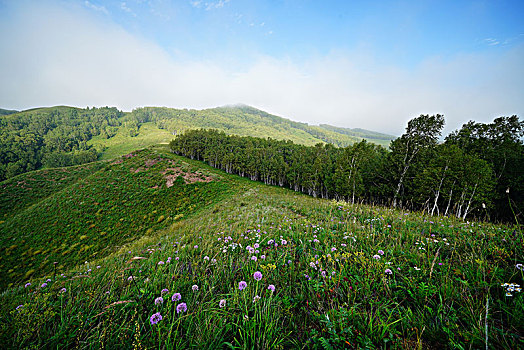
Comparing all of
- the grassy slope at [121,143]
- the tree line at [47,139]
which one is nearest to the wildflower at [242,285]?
the tree line at [47,139]

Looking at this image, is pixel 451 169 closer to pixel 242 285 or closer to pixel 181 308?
pixel 242 285

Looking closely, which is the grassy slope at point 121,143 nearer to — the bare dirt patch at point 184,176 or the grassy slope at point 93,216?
the grassy slope at point 93,216

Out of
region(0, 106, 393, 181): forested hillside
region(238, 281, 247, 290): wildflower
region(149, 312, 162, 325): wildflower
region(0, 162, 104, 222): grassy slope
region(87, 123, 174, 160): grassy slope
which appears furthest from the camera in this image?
region(87, 123, 174, 160): grassy slope

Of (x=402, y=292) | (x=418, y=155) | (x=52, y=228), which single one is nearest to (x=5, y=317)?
(x=402, y=292)

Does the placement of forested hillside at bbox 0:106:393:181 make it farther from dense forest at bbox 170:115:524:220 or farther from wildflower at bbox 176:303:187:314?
dense forest at bbox 170:115:524:220

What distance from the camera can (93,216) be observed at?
80.5ft

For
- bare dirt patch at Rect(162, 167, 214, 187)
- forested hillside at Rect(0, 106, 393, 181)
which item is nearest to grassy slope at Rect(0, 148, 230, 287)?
bare dirt patch at Rect(162, 167, 214, 187)

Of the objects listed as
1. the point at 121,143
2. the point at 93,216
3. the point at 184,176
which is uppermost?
the point at 184,176

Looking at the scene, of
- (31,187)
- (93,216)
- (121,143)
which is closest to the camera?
(93,216)

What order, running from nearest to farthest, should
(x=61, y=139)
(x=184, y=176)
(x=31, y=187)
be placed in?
(x=184, y=176)
(x=31, y=187)
(x=61, y=139)

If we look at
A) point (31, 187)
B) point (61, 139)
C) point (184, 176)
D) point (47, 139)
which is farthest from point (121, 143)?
point (184, 176)

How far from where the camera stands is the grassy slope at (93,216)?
58.6ft

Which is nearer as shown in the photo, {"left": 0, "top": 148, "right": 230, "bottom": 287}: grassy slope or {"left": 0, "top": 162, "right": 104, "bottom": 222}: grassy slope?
{"left": 0, "top": 148, "right": 230, "bottom": 287}: grassy slope

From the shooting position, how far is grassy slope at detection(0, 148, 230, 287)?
58.6 feet
